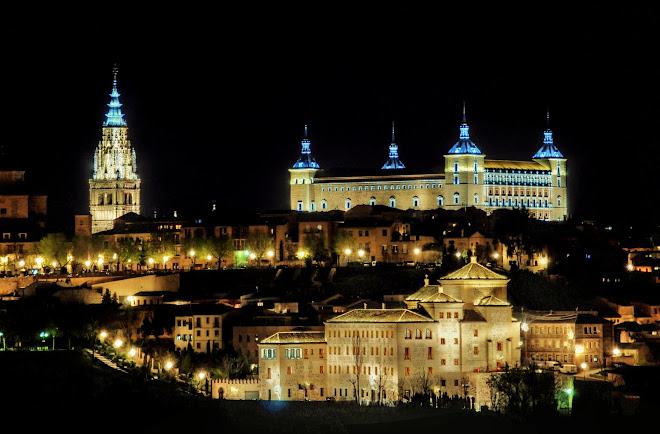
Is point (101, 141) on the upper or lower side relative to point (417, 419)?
upper

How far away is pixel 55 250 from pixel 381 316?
35071 millimetres

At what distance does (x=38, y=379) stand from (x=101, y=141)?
60053 millimetres

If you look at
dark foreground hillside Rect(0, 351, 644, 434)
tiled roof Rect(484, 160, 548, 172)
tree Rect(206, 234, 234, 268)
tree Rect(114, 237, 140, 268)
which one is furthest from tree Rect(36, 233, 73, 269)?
tiled roof Rect(484, 160, 548, 172)

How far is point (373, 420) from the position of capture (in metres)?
68.7

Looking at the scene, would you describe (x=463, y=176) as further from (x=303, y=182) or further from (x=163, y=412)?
(x=163, y=412)

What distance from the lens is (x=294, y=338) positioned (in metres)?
74.9

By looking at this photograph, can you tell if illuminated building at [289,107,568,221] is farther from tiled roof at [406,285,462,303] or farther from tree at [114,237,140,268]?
tiled roof at [406,285,462,303]

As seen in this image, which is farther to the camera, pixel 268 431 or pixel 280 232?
pixel 280 232

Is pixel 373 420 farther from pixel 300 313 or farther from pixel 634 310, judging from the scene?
pixel 634 310

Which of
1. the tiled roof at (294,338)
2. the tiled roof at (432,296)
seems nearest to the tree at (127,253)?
the tiled roof at (432,296)

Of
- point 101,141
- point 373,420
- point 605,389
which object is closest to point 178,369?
point 373,420

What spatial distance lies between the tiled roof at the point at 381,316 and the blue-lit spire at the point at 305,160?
66503mm

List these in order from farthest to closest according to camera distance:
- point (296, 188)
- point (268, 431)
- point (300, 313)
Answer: point (296, 188), point (300, 313), point (268, 431)

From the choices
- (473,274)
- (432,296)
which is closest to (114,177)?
(473,274)
